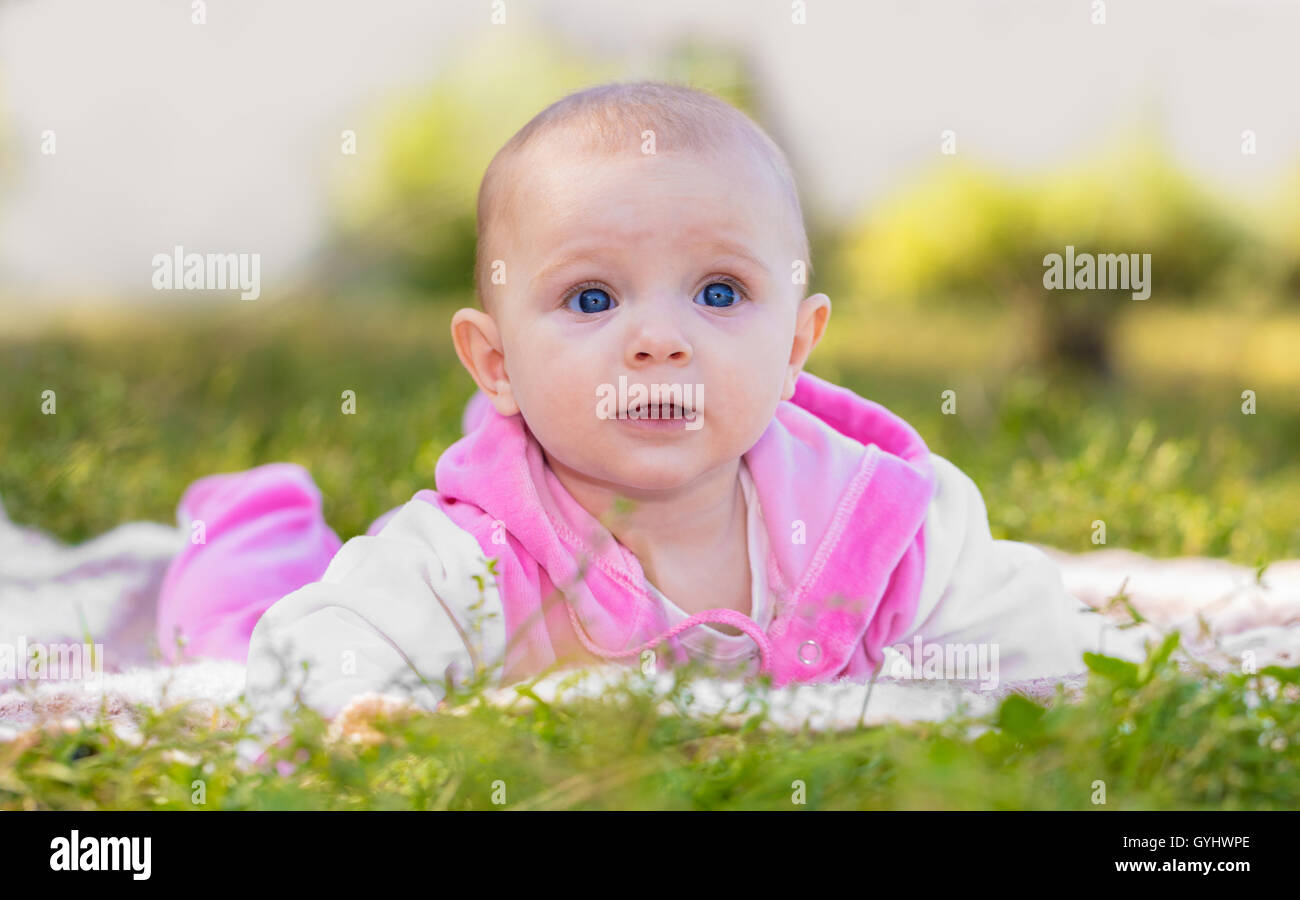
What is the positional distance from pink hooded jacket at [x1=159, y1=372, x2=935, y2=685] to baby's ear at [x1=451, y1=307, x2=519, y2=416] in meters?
0.04

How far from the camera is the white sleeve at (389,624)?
1574 mm

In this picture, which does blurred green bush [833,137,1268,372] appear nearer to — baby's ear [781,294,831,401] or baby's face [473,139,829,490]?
baby's ear [781,294,831,401]

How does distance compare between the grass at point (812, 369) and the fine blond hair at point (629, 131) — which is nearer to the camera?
the grass at point (812, 369)

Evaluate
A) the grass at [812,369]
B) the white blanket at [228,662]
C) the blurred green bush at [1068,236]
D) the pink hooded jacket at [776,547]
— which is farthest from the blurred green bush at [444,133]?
the pink hooded jacket at [776,547]

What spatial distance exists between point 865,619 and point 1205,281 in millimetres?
4827

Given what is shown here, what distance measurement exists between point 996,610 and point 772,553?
0.35 meters

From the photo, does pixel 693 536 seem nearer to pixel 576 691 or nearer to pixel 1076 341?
pixel 576 691

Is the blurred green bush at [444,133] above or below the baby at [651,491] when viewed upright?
above

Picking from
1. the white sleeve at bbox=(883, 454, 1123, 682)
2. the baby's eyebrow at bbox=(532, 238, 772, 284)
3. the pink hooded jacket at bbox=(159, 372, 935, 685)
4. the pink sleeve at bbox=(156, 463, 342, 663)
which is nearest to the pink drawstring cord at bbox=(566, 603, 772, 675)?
the pink hooded jacket at bbox=(159, 372, 935, 685)

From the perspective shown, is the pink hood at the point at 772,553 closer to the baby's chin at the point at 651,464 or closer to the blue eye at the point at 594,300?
the baby's chin at the point at 651,464

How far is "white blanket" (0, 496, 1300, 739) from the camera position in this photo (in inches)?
61.0

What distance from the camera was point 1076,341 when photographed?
5.86m

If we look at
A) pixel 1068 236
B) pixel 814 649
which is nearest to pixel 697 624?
pixel 814 649
